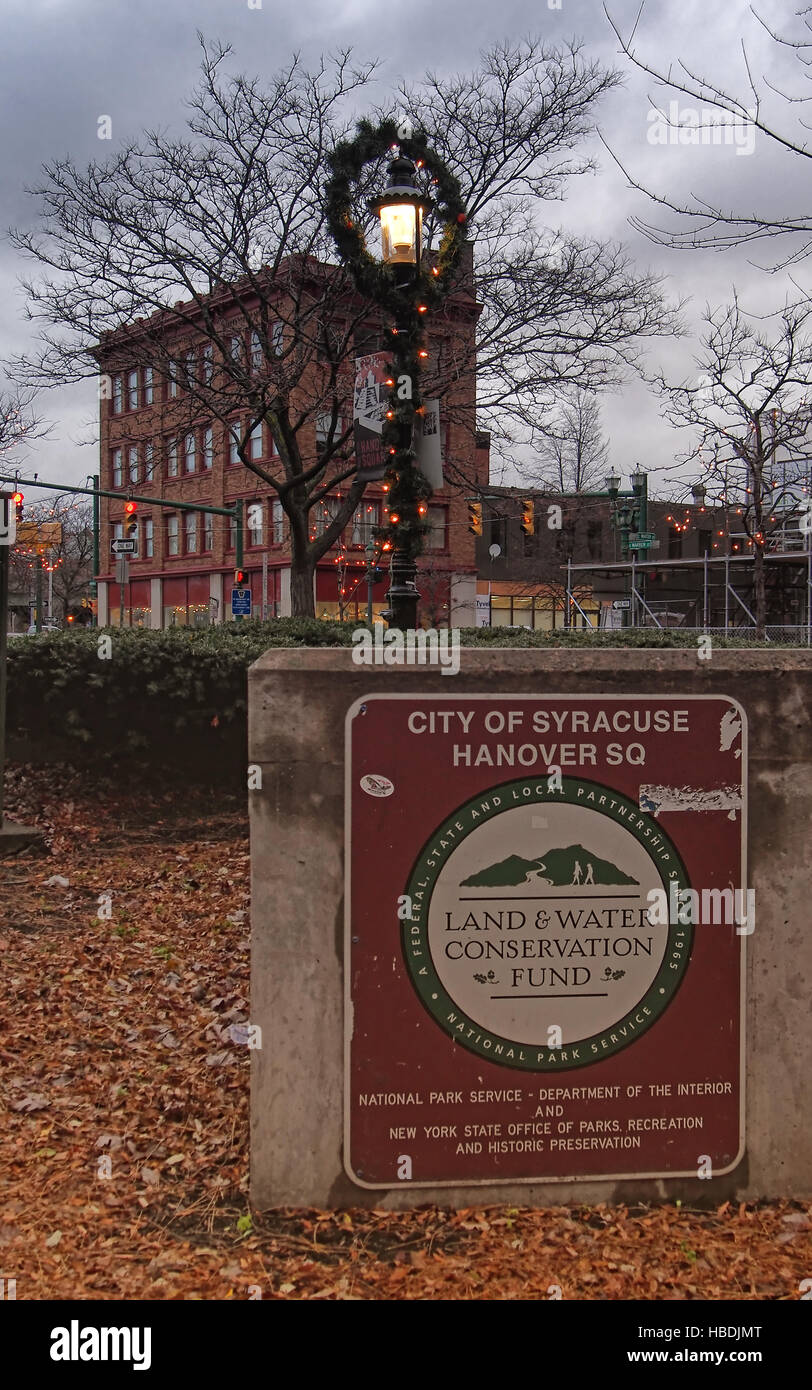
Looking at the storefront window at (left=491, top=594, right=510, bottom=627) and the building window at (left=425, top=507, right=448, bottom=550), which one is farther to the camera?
the storefront window at (left=491, top=594, right=510, bottom=627)

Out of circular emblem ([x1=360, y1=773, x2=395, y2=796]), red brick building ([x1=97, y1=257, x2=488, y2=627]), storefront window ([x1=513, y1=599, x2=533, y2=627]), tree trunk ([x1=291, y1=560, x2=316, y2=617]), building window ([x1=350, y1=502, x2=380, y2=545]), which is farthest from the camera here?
storefront window ([x1=513, y1=599, x2=533, y2=627])

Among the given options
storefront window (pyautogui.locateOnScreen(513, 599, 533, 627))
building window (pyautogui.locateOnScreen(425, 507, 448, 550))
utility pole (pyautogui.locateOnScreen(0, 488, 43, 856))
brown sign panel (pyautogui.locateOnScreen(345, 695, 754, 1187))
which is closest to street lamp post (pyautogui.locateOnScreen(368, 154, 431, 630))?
utility pole (pyautogui.locateOnScreen(0, 488, 43, 856))

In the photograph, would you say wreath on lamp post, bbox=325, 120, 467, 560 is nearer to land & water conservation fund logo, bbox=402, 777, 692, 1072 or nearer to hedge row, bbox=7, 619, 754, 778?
hedge row, bbox=7, 619, 754, 778

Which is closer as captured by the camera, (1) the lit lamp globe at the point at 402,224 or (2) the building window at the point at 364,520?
(1) the lit lamp globe at the point at 402,224

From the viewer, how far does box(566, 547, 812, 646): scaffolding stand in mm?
29578

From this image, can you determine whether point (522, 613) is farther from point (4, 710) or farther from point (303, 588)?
point (4, 710)

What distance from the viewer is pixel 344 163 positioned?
1160 cm


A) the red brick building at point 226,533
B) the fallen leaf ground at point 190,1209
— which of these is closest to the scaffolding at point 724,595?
the red brick building at point 226,533

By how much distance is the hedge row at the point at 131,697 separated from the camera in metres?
8.91

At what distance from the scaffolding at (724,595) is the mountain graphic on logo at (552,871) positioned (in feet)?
82.9

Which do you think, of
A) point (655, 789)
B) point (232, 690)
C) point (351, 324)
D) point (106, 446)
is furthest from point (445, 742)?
point (106, 446)

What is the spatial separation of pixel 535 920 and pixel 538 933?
0.04 meters

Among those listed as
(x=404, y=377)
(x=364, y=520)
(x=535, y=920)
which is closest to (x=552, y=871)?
(x=535, y=920)

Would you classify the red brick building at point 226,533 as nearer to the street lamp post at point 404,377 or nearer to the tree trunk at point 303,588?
the tree trunk at point 303,588
